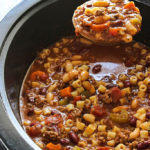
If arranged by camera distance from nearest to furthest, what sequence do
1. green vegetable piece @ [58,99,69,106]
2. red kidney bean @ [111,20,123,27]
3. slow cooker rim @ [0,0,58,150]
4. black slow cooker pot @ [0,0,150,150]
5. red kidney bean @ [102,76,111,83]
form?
slow cooker rim @ [0,0,58,150], black slow cooker pot @ [0,0,150,150], red kidney bean @ [111,20,123,27], green vegetable piece @ [58,99,69,106], red kidney bean @ [102,76,111,83]

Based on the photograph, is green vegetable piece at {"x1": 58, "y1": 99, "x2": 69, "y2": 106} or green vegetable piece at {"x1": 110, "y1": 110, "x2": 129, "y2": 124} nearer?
green vegetable piece at {"x1": 110, "y1": 110, "x2": 129, "y2": 124}

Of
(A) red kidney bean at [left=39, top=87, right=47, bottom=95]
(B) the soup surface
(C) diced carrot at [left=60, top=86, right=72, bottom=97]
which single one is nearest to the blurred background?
(B) the soup surface

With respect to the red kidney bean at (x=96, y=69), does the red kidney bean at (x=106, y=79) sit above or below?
below

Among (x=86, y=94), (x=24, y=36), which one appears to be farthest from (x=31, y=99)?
(x=24, y=36)

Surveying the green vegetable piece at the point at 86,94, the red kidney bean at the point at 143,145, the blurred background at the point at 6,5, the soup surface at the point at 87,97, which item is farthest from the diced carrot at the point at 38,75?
the red kidney bean at the point at 143,145

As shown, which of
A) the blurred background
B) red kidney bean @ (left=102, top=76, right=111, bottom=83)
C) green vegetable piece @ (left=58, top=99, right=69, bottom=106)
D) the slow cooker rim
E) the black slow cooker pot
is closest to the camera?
the slow cooker rim

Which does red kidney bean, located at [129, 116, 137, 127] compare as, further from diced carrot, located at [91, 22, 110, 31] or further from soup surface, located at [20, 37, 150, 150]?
diced carrot, located at [91, 22, 110, 31]

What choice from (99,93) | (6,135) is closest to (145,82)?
(99,93)

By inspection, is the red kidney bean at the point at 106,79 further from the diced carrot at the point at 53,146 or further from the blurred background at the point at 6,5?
the blurred background at the point at 6,5

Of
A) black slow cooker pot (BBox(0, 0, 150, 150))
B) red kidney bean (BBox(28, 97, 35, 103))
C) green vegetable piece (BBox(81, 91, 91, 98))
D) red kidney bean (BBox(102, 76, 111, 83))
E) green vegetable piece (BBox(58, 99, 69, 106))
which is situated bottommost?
red kidney bean (BBox(102, 76, 111, 83))
